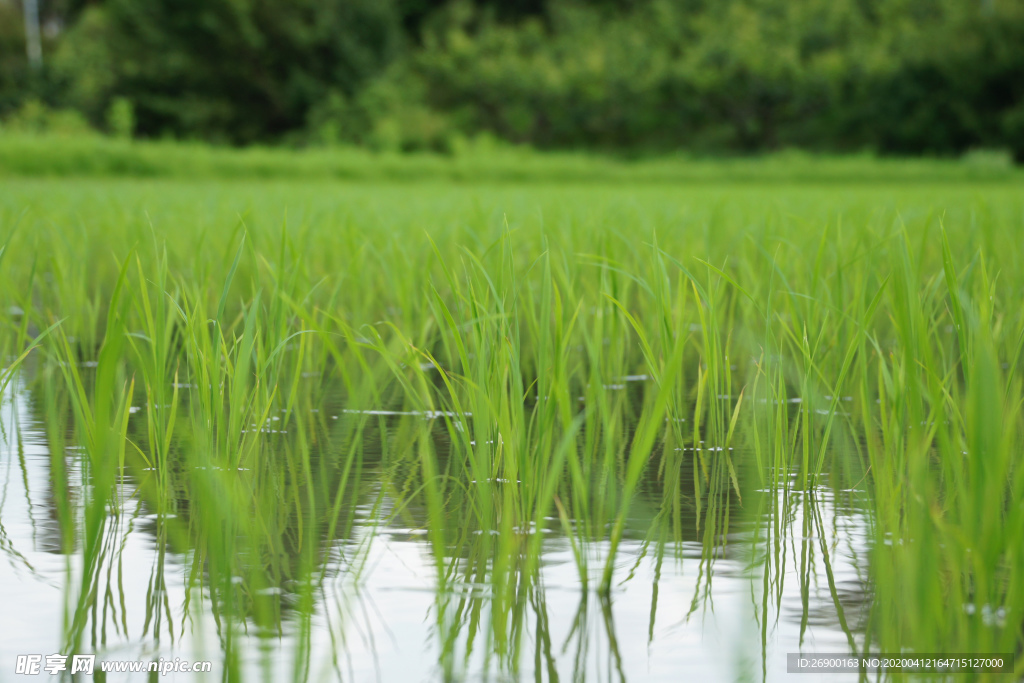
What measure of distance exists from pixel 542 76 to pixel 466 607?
60.3 ft

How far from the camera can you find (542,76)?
60.2 feet

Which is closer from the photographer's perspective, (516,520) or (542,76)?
(516,520)

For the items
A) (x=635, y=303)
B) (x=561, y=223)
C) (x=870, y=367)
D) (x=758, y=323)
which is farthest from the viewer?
(x=561, y=223)

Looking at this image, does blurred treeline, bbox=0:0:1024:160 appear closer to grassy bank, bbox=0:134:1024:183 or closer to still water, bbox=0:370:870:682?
grassy bank, bbox=0:134:1024:183

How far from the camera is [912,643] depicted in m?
0.75

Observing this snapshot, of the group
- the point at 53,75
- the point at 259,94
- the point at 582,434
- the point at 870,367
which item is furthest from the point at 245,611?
the point at 53,75

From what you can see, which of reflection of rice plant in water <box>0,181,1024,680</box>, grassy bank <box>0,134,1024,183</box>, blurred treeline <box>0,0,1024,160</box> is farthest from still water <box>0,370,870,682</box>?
blurred treeline <box>0,0,1024,160</box>

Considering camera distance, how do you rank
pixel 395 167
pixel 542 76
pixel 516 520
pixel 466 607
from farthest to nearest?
pixel 542 76 → pixel 395 167 → pixel 516 520 → pixel 466 607

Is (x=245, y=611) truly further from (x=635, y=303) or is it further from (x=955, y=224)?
(x=955, y=224)

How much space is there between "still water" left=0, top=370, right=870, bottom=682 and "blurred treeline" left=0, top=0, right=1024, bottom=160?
52.9 feet

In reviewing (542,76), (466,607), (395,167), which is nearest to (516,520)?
(466,607)

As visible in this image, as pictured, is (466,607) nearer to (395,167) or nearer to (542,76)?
(395,167)

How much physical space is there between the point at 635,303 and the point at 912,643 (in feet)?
6.08

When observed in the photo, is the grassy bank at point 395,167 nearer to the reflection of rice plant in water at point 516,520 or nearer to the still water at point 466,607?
the reflection of rice plant in water at point 516,520
